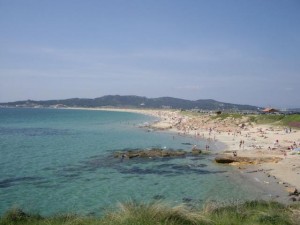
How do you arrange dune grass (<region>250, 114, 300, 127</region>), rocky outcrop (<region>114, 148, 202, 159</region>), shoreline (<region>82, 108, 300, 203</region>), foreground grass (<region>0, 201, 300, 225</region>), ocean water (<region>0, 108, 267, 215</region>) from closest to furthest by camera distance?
foreground grass (<region>0, 201, 300, 225</region>) → ocean water (<region>0, 108, 267, 215</region>) → shoreline (<region>82, 108, 300, 203</region>) → rocky outcrop (<region>114, 148, 202, 159</region>) → dune grass (<region>250, 114, 300, 127</region>)

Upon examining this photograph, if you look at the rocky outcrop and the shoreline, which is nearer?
the shoreline

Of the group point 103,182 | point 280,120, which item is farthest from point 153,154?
point 280,120

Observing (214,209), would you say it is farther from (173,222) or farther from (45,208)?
(45,208)

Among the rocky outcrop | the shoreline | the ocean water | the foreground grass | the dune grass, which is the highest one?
the dune grass

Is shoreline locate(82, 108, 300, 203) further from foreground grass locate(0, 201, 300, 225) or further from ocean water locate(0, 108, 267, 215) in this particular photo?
foreground grass locate(0, 201, 300, 225)

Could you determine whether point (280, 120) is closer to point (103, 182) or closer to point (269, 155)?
point (269, 155)

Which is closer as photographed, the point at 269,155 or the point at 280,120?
the point at 269,155

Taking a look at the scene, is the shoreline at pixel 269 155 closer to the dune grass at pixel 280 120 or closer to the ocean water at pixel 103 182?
the ocean water at pixel 103 182

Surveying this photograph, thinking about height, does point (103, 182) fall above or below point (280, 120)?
below

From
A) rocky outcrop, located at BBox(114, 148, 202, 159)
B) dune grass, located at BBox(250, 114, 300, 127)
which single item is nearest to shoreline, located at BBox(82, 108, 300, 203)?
dune grass, located at BBox(250, 114, 300, 127)

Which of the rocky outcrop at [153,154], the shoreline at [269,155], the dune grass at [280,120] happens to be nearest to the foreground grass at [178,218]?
the shoreline at [269,155]

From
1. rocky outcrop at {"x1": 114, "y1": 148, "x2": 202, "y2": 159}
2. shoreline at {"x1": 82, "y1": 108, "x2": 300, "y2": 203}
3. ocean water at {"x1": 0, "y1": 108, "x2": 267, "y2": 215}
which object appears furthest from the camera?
rocky outcrop at {"x1": 114, "y1": 148, "x2": 202, "y2": 159}

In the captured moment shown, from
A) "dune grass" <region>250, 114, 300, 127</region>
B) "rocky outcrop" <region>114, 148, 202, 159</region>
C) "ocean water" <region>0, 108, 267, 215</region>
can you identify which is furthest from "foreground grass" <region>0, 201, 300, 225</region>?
"dune grass" <region>250, 114, 300, 127</region>

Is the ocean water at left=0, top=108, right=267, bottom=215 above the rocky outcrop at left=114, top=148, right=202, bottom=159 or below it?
below
